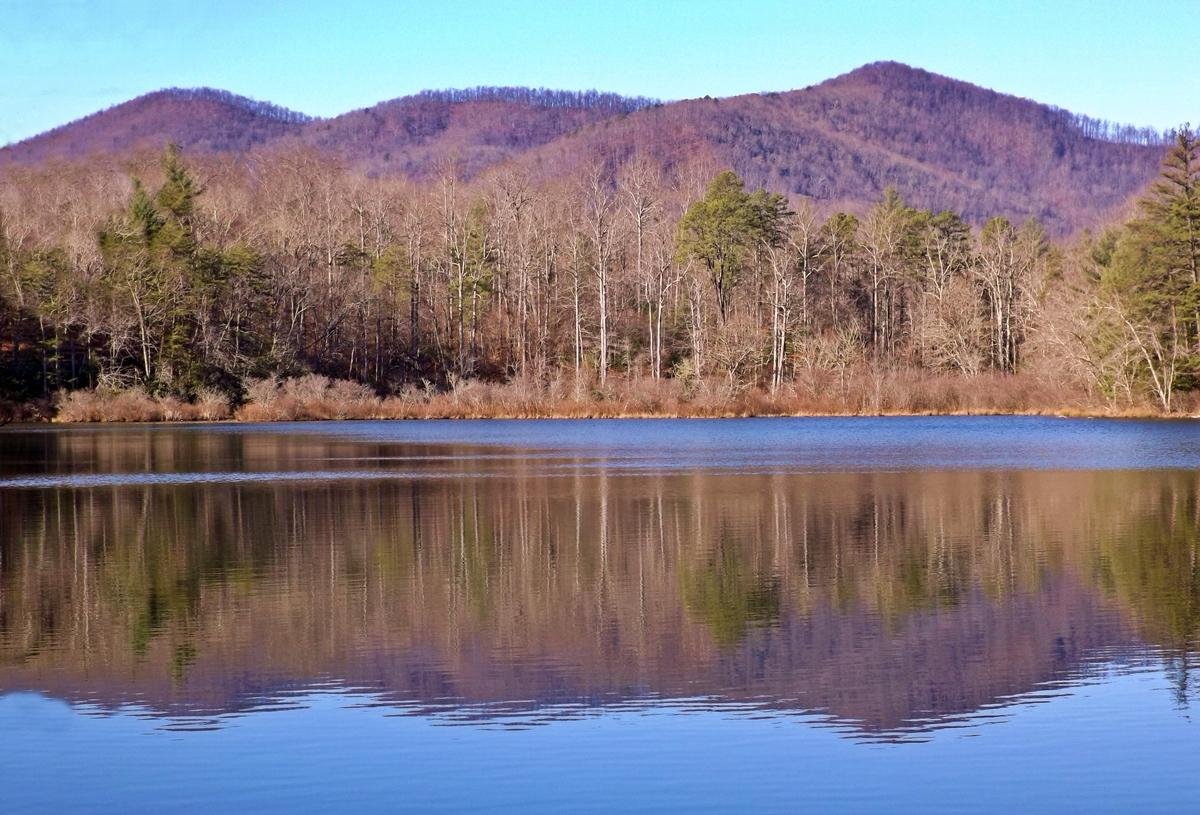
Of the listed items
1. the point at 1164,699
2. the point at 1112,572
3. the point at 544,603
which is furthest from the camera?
the point at 1112,572

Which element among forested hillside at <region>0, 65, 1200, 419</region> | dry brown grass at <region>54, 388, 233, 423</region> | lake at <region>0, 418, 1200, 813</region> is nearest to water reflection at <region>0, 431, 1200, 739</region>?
lake at <region>0, 418, 1200, 813</region>

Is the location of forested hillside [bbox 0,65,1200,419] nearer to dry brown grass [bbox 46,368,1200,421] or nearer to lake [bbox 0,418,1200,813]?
dry brown grass [bbox 46,368,1200,421]

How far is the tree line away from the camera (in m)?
67.1

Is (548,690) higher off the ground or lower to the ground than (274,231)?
lower

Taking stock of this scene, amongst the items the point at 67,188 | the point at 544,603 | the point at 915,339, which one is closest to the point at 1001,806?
the point at 544,603

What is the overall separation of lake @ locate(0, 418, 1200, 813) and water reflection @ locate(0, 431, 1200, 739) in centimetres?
7

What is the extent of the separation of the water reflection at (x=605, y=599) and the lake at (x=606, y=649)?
0.23 ft

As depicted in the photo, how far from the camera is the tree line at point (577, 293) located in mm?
67125

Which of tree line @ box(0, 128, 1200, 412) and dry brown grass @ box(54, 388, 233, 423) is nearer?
tree line @ box(0, 128, 1200, 412)

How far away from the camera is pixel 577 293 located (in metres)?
83.1

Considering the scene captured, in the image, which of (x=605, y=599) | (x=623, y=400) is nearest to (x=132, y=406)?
(x=623, y=400)

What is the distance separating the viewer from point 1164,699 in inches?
447

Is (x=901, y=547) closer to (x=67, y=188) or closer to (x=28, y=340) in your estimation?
(x=28, y=340)

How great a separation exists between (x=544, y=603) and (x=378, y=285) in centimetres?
7690
